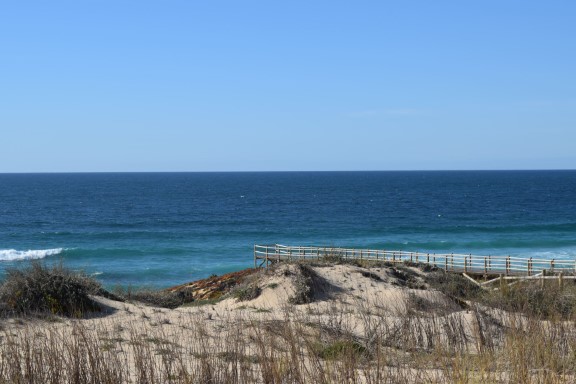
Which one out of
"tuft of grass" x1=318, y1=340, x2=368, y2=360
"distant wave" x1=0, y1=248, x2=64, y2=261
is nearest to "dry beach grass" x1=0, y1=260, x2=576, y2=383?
"tuft of grass" x1=318, y1=340, x2=368, y2=360

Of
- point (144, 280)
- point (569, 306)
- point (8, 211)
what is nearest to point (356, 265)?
point (569, 306)

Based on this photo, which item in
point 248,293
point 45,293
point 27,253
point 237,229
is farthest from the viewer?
point 237,229

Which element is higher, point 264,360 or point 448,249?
point 264,360

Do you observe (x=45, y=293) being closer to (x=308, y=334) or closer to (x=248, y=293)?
(x=248, y=293)

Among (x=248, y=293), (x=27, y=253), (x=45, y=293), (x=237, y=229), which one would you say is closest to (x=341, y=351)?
(x=45, y=293)

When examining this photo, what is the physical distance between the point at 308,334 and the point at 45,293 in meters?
11.5

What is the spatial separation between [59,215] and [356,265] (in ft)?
241

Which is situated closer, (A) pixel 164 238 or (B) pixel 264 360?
(B) pixel 264 360

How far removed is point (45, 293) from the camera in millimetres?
18844

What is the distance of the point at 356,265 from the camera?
32250 millimetres

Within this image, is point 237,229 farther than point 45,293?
Yes

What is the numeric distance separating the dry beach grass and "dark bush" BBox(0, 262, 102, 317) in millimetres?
77

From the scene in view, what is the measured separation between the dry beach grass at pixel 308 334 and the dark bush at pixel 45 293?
0.08 meters

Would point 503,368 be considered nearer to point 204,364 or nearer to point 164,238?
point 204,364
